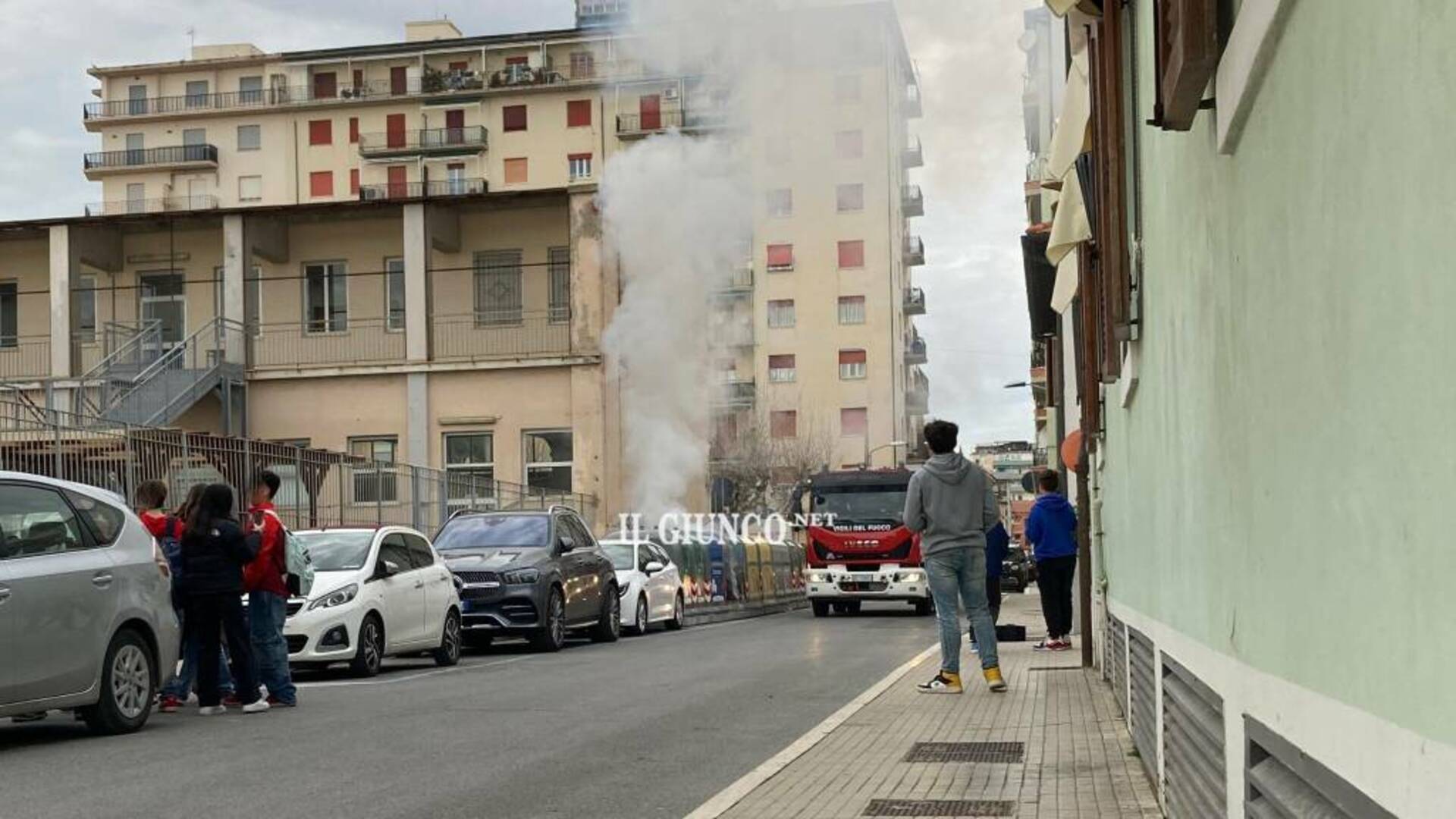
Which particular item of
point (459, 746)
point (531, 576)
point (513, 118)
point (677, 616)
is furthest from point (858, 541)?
point (513, 118)

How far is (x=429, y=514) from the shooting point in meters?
30.4

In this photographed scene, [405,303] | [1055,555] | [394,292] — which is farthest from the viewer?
[394,292]

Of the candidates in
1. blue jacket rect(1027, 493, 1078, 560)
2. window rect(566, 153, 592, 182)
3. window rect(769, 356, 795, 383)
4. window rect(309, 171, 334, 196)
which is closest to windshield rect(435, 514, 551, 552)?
blue jacket rect(1027, 493, 1078, 560)

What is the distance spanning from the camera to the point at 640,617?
2550 cm

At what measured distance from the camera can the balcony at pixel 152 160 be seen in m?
89.7

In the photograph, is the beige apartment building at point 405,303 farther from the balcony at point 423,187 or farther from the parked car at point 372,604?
the balcony at point 423,187

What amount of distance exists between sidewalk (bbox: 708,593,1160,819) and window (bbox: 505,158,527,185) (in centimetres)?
7349

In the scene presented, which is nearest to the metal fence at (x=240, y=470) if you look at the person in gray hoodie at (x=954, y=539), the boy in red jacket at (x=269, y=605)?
the boy in red jacket at (x=269, y=605)

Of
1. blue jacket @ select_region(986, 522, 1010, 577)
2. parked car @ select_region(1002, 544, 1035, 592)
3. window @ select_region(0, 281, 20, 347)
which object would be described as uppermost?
window @ select_region(0, 281, 20, 347)

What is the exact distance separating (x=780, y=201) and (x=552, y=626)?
1853 cm

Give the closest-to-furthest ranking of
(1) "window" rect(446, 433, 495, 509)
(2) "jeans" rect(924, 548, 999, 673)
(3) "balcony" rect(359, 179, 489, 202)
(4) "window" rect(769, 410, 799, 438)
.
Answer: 1. (2) "jeans" rect(924, 548, 999, 673)
2. (1) "window" rect(446, 433, 495, 509)
3. (4) "window" rect(769, 410, 799, 438)
4. (3) "balcony" rect(359, 179, 489, 202)

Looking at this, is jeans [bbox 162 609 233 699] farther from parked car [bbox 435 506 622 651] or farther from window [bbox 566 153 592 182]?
window [bbox 566 153 592 182]

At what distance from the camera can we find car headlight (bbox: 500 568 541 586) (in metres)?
20.7

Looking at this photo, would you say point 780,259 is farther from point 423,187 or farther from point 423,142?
point 423,142
